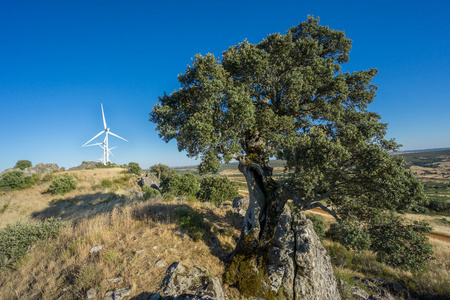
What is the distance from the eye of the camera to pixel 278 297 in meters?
7.55

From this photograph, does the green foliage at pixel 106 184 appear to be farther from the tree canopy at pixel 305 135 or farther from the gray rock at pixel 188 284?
the gray rock at pixel 188 284

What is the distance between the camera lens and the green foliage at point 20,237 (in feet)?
25.0

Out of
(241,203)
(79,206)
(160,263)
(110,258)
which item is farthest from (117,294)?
(79,206)

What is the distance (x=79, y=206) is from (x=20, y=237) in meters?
14.9

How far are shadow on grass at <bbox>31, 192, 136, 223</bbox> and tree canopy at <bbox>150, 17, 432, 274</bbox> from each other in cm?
1346

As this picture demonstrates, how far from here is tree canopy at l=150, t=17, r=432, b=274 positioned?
252 inches

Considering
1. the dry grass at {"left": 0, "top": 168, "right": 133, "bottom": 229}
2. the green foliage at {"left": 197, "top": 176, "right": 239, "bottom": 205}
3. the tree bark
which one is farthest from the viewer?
the green foliage at {"left": 197, "top": 176, "right": 239, "bottom": 205}

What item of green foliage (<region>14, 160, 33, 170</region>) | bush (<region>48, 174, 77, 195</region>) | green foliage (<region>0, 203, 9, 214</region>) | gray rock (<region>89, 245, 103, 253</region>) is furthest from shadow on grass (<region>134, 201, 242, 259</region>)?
green foliage (<region>14, 160, 33, 170</region>)

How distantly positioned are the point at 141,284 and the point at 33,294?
3363 mm

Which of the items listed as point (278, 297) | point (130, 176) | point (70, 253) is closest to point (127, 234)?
point (70, 253)

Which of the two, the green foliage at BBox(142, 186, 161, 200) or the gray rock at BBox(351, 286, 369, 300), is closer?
the gray rock at BBox(351, 286, 369, 300)

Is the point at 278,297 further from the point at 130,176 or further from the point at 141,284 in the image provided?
the point at 130,176

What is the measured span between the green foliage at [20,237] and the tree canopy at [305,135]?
8.20 meters

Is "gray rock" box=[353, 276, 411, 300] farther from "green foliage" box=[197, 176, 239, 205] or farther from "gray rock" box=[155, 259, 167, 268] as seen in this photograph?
"green foliage" box=[197, 176, 239, 205]
